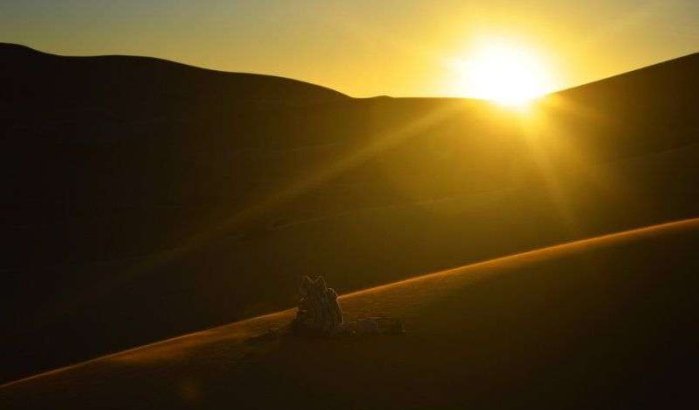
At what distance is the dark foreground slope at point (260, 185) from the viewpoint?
3303 centimetres

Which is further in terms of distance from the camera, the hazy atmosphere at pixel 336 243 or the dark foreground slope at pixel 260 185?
the dark foreground slope at pixel 260 185

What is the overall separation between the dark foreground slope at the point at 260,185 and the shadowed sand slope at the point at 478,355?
47.3 feet

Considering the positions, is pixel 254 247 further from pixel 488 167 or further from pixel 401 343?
pixel 488 167

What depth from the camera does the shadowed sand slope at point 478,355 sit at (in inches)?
461

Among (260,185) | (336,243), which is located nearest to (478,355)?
(336,243)

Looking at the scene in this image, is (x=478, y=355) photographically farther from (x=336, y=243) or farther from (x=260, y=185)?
(x=260, y=185)

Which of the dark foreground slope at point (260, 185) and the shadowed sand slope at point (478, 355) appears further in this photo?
the dark foreground slope at point (260, 185)

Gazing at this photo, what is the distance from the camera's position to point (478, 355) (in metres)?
13.0

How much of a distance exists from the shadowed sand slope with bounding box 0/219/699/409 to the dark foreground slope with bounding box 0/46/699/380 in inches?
568

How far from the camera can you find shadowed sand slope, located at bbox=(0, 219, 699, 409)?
11703 mm

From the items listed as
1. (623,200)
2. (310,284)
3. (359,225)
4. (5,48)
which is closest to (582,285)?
(310,284)

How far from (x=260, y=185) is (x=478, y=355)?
2025 inches

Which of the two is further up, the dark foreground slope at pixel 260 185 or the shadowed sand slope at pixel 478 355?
the dark foreground slope at pixel 260 185

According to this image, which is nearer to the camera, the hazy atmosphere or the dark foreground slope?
the hazy atmosphere
